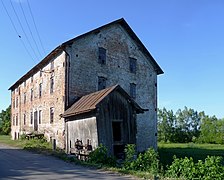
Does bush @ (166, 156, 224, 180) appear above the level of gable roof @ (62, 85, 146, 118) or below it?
below

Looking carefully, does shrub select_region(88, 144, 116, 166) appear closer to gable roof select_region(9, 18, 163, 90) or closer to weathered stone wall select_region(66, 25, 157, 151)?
weathered stone wall select_region(66, 25, 157, 151)

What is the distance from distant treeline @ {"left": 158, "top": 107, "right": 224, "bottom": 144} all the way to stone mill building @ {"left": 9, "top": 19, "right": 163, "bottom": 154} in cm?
4874

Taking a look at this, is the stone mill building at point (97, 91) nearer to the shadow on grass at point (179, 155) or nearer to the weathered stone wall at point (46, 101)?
the weathered stone wall at point (46, 101)

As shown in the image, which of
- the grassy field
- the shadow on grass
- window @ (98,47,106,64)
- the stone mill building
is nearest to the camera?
the stone mill building

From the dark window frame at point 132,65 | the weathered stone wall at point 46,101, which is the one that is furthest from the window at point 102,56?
the weathered stone wall at point 46,101

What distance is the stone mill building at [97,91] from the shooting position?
72.9 feet

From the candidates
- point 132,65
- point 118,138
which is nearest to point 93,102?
point 118,138

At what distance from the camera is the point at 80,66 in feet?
92.6

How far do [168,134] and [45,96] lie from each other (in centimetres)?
5428

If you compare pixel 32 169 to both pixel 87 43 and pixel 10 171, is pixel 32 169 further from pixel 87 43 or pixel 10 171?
pixel 87 43

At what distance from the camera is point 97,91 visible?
2805 cm

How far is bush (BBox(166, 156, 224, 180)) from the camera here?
1017cm

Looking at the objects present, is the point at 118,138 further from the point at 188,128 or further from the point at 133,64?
the point at 188,128

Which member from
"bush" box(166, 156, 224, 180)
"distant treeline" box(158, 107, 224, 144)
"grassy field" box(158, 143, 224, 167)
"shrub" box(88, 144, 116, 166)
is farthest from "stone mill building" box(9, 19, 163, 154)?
"distant treeline" box(158, 107, 224, 144)
